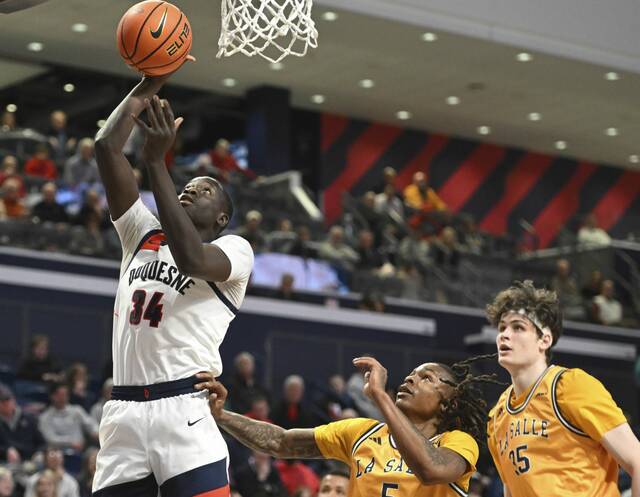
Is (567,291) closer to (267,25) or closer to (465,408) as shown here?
(267,25)

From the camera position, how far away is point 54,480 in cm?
1147

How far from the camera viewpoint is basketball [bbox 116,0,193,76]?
538cm

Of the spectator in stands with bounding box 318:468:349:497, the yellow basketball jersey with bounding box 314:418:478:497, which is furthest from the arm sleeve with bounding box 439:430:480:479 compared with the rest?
the spectator in stands with bounding box 318:468:349:497

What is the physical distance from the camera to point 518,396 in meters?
5.76

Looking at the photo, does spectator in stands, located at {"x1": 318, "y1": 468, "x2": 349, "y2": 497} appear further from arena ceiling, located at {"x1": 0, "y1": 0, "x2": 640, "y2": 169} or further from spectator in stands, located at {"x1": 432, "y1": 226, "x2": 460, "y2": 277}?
spectator in stands, located at {"x1": 432, "y1": 226, "x2": 460, "y2": 277}

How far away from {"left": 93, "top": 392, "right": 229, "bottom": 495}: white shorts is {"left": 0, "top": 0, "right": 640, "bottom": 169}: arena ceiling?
→ 501 inches

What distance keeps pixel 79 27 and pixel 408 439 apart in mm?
16041

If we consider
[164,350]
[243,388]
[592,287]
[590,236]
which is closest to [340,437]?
[164,350]

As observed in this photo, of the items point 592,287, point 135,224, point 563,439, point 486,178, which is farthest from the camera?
point 486,178

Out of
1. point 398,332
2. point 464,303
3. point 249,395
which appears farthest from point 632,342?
point 249,395

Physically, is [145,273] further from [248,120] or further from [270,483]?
Result: [248,120]

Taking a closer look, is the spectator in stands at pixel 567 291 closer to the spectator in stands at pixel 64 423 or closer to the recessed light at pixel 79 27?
the recessed light at pixel 79 27

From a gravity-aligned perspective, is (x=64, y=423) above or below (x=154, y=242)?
below

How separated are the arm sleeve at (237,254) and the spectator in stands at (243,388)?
881cm
